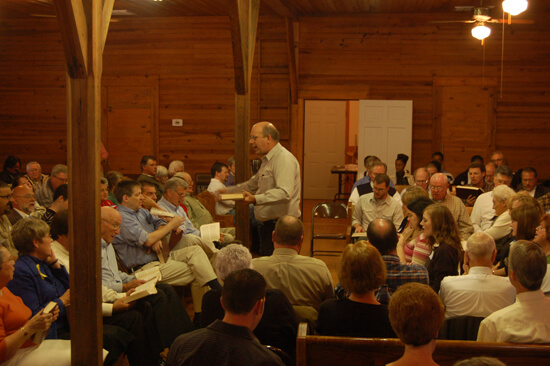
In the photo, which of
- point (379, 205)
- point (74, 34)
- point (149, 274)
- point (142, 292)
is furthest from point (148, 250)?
point (379, 205)

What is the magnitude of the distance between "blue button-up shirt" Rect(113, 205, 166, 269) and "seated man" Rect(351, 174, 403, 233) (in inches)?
→ 96.3

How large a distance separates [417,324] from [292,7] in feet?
27.5

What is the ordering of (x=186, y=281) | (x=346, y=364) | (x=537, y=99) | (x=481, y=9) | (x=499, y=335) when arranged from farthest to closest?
(x=537, y=99) → (x=481, y=9) → (x=186, y=281) → (x=499, y=335) → (x=346, y=364)

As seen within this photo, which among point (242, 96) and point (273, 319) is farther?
point (242, 96)

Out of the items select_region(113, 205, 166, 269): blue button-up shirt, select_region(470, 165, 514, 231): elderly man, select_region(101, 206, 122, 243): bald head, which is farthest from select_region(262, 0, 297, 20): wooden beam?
select_region(101, 206, 122, 243): bald head

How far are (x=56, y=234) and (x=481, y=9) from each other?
5710 mm

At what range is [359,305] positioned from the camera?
109 inches

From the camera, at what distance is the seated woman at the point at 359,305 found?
8.92ft

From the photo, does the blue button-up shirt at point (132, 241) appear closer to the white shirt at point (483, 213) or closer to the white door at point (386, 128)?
the white shirt at point (483, 213)

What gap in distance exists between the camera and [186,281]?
4.77 meters

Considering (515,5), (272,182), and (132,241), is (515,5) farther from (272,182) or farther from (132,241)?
(132,241)

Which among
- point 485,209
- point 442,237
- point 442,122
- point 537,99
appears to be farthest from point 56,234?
point 537,99

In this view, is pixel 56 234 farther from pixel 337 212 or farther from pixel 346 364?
pixel 337 212

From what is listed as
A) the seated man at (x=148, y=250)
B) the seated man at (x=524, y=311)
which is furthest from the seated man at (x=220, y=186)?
the seated man at (x=524, y=311)
